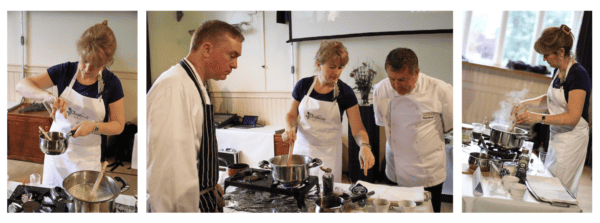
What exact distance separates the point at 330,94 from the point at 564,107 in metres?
1.24

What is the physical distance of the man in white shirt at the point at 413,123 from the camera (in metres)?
1.97

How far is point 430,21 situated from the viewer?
194 cm

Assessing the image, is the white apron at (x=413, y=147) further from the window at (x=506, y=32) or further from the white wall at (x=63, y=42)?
the white wall at (x=63, y=42)

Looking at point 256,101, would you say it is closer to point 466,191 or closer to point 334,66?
point 334,66

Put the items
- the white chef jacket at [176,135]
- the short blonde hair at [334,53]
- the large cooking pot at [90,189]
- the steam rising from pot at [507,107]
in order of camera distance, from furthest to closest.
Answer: the steam rising from pot at [507,107], the short blonde hair at [334,53], the large cooking pot at [90,189], the white chef jacket at [176,135]

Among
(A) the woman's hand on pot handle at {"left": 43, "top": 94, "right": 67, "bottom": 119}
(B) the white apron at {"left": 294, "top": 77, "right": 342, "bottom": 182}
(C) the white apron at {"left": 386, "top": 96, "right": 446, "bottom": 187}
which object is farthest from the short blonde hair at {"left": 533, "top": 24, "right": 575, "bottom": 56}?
(A) the woman's hand on pot handle at {"left": 43, "top": 94, "right": 67, "bottom": 119}

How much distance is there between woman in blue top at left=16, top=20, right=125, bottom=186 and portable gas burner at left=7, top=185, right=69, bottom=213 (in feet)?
0.59

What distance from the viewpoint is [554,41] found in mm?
1988

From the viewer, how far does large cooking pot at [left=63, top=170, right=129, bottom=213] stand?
6.12ft

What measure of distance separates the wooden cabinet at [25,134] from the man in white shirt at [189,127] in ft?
1.84

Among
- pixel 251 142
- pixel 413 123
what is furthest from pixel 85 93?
pixel 413 123

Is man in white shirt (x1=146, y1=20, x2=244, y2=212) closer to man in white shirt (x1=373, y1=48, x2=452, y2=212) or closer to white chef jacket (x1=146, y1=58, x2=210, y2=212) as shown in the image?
white chef jacket (x1=146, y1=58, x2=210, y2=212)

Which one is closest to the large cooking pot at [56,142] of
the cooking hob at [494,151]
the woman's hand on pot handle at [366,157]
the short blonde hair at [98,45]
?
the short blonde hair at [98,45]

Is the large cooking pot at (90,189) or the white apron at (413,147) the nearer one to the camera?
the large cooking pot at (90,189)
